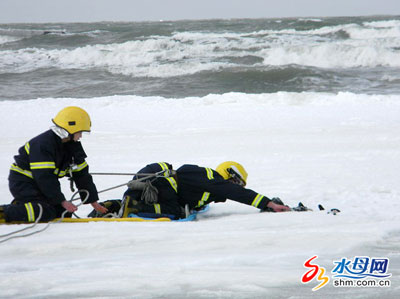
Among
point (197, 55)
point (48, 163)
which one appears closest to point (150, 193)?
point (48, 163)

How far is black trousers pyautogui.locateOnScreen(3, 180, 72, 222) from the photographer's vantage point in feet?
13.2

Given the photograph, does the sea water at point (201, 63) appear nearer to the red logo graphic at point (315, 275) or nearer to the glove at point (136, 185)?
the glove at point (136, 185)

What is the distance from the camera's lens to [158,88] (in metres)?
17.7

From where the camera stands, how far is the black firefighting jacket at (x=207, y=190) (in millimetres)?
4512

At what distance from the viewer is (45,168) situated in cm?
397

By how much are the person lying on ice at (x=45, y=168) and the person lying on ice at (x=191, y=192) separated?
70 centimetres

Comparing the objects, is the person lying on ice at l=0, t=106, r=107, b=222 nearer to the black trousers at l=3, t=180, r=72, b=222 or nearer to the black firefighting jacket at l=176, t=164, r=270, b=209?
the black trousers at l=3, t=180, r=72, b=222

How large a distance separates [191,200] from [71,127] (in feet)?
4.26

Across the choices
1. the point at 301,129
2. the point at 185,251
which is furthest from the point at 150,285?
the point at 301,129

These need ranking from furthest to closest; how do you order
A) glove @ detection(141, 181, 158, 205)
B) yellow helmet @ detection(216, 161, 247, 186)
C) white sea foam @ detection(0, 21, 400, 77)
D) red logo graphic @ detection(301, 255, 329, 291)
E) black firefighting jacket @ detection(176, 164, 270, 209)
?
white sea foam @ detection(0, 21, 400, 77), yellow helmet @ detection(216, 161, 247, 186), glove @ detection(141, 181, 158, 205), black firefighting jacket @ detection(176, 164, 270, 209), red logo graphic @ detection(301, 255, 329, 291)

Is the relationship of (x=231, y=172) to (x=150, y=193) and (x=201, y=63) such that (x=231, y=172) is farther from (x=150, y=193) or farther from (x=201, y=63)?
(x=201, y=63)

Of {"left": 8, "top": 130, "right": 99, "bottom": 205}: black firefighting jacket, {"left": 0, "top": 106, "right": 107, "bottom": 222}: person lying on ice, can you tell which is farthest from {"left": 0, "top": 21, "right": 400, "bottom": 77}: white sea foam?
{"left": 0, "top": 106, "right": 107, "bottom": 222}: person lying on ice

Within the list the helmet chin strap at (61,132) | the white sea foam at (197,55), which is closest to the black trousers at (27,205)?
the helmet chin strap at (61,132)

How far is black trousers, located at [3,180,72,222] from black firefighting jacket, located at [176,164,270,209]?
3.75ft
